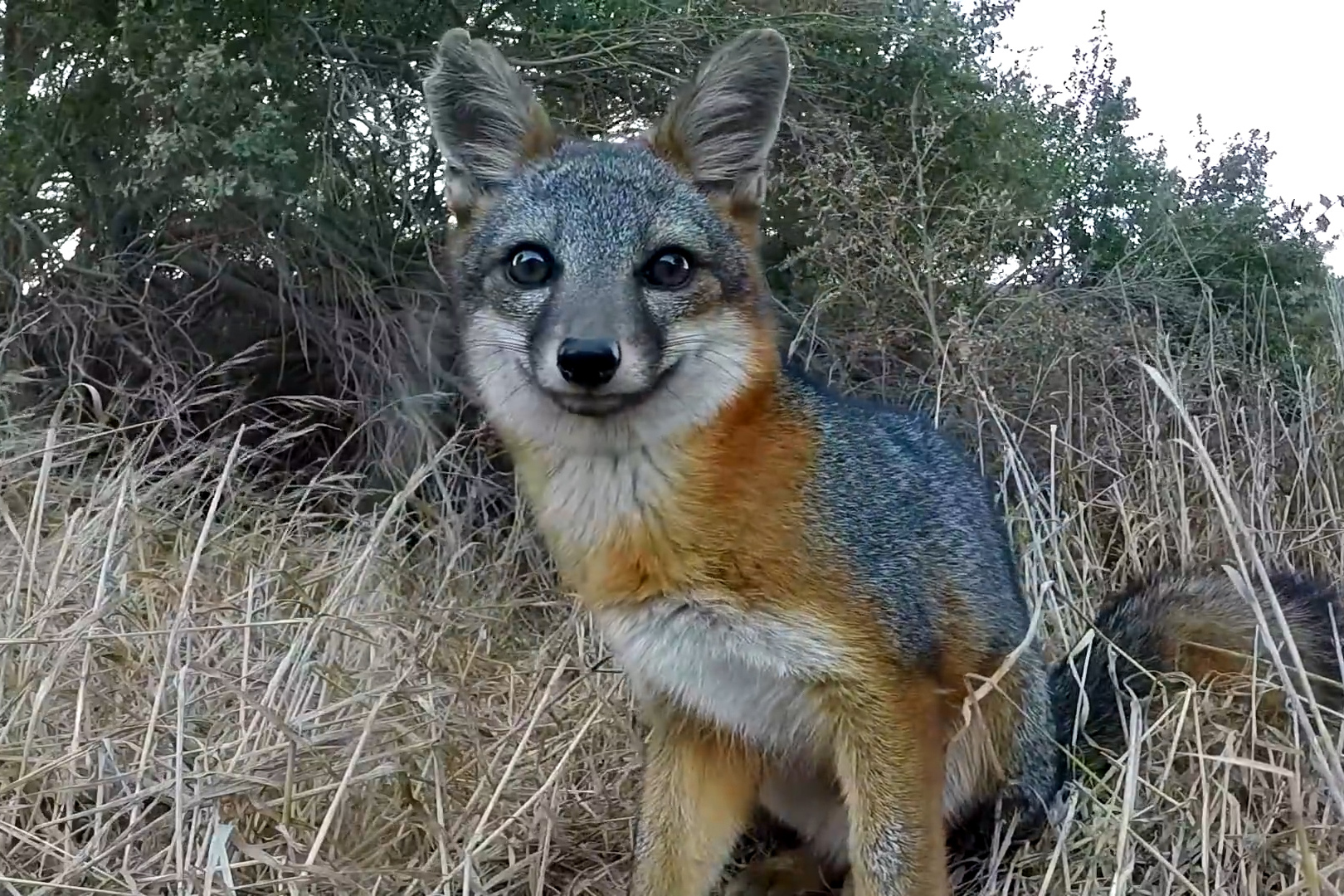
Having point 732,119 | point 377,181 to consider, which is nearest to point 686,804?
point 732,119

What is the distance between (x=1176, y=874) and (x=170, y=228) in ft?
14.9

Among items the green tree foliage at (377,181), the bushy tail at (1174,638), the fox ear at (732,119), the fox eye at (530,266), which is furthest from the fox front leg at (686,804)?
the green tree foliage at (377,181)

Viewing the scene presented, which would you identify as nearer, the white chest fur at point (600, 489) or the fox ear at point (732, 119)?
the white chest fur at point (600, 489)

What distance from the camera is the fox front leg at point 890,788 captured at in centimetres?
226

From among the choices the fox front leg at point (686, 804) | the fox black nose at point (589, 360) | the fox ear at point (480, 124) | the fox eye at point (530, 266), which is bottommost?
the fox front leg at point (686, 804)

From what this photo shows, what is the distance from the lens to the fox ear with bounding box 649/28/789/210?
8.70 ft

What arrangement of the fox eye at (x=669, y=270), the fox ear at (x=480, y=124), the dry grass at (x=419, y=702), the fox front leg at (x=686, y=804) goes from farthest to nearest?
the fox ear at (x=480, y=124) → the fox front leg at (x=686, y=804) → the fox eye at (x=669, y=270) → the dry grass at (x=419, y=702)

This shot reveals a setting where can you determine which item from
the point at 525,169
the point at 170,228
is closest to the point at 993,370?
the point at 525,169

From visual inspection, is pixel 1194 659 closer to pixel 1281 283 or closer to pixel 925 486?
pixel 925 486

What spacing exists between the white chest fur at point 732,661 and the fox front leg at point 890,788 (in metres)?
0.10

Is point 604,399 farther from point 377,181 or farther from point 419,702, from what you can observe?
point 377,181

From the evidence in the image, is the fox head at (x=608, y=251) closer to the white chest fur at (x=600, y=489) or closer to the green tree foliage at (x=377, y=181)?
the white chest fur at (x=600, y=489)

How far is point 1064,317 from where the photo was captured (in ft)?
14.8

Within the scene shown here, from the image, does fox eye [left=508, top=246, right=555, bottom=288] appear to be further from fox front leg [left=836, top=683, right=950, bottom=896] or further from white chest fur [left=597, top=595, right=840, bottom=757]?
fox front leg [left=836, top=683, right=950, bottom=896]
